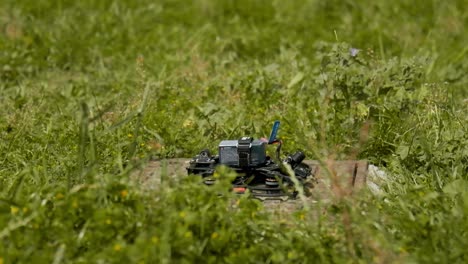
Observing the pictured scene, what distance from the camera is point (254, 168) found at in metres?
4.44

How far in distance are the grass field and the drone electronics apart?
217 millimetres

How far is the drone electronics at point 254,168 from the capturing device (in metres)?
4.36

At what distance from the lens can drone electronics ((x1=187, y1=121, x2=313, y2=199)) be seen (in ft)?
14.3

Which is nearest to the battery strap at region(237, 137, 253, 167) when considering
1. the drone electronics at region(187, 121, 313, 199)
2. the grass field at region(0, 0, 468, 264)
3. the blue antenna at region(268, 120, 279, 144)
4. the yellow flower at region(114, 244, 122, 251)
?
the drone electronics at region(187, 121, 313, 199)

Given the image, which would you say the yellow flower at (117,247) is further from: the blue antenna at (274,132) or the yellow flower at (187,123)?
the yellow flower at (187,123)

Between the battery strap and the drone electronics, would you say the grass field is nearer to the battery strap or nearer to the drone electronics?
the drone electronics

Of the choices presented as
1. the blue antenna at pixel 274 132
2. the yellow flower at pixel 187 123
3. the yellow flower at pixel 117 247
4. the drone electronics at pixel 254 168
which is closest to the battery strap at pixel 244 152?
the drone electronics at pixel 254 168

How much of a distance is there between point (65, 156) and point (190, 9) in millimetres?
3854

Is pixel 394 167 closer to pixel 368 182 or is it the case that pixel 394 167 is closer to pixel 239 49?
pixel 368 182

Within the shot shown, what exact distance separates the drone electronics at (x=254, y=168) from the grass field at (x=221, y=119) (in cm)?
22

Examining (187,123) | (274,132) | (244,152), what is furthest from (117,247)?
(187,123)

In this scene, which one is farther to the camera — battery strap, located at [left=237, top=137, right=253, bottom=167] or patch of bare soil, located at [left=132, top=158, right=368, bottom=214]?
battery strap, located at [left=237, top=137, right=253, bottom=167]

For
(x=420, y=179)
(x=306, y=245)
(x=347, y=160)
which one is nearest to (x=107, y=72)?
(x=347, y=160)

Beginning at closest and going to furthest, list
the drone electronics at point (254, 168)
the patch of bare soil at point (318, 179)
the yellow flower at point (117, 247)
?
the yellow flower at point (117, 247) < the patch of bare soil at point (318, 179) < the drone electronics at point (254, 168)
